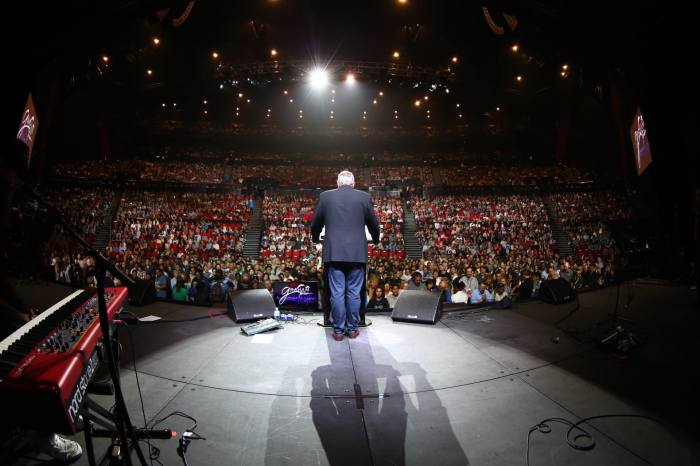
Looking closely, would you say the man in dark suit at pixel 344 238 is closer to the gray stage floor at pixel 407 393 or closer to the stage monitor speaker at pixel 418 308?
the gray stage floor at pixel 407 393

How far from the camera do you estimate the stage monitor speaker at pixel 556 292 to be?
14.9 ft

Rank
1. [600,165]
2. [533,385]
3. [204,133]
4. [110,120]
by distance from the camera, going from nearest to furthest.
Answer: [533,385]
[600,165]
[110,120]
[204,133]

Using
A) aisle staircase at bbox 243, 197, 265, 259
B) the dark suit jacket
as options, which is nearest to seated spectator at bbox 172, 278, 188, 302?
the dark suit jacket

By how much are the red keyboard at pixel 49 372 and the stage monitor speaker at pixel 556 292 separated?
4.76 metres

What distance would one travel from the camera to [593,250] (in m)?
13.2

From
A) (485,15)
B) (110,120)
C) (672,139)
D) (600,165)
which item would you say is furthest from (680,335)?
(110,120)

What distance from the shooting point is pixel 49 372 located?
3.76 feet

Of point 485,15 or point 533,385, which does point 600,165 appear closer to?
point 485,15

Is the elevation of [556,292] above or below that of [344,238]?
below

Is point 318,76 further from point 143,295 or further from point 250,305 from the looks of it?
point 250,305

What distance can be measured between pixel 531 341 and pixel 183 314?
3593mm

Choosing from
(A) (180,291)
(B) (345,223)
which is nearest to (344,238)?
(B) (345,223)

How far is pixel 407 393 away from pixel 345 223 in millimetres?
1387

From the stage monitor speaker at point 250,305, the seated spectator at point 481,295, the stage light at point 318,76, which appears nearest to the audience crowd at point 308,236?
the seated spectator at point 481,295
